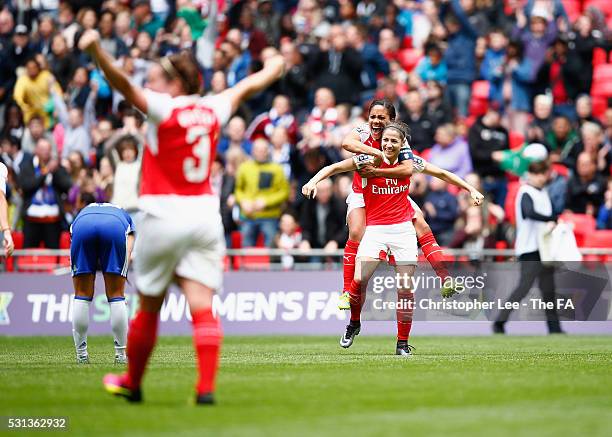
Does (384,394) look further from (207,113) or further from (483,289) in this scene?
(483,289)

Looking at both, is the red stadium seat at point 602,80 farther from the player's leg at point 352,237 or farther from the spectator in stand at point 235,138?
the player's leg at point 352,237

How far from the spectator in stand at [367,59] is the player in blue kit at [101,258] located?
41.0 ft

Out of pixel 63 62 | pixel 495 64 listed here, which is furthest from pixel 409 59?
pixel 63 62

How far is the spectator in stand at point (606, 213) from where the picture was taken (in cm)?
2194

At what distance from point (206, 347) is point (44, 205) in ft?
47.8

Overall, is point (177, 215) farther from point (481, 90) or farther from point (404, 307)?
point (481, 90)

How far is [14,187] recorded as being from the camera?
923 inches

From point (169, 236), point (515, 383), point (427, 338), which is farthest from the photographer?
point (427, 338)

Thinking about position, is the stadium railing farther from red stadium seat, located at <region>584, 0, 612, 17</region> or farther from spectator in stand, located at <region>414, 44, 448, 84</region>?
red stadium seat, located at <region>584, 0, 612, 17</region>

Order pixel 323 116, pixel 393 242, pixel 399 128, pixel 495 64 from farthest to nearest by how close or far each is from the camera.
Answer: pixel 495 64 < pixel 323 116 < pixel 393 242 < pixel 399 128

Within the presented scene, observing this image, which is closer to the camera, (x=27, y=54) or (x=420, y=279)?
(x=420, y=279)

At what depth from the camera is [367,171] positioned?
14922 millimetres

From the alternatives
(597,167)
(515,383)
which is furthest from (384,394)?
(597,167)

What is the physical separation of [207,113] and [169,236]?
0.97 meters
